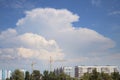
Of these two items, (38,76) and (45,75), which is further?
(38,76)

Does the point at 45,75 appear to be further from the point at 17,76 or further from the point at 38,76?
the point at 17,76

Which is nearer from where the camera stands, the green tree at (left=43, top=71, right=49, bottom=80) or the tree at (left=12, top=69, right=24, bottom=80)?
the green tree at (left=43, top=71, right=49, bottom=80)

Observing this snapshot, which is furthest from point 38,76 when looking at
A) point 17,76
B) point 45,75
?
point 17,76

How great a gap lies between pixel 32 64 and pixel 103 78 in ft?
276

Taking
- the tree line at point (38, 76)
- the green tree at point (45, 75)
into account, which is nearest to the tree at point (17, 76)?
the tree line at point (38, 76)

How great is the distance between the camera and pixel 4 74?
643 ft

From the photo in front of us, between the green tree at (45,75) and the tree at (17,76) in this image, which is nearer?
the green tree at (45,75)

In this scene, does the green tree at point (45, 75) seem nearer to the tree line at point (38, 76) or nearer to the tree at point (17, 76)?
the tree line at point (38, 76)

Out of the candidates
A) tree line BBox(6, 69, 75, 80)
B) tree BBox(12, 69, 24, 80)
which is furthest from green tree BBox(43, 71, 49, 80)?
tree BBox(12, 69, 24, 80)

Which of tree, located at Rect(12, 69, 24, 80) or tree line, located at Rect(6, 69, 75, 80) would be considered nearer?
tree line, located at Rect(6, 69, 75, 80)

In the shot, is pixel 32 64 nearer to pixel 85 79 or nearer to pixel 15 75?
pixel 15 75

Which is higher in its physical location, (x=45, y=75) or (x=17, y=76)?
(x=45, y=75)

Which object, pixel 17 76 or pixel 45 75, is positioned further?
pixel 17 76

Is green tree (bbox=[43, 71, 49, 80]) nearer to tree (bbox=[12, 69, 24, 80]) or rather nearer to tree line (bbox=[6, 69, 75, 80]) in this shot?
tree line (bbox=[6, 69, 75, 80])
